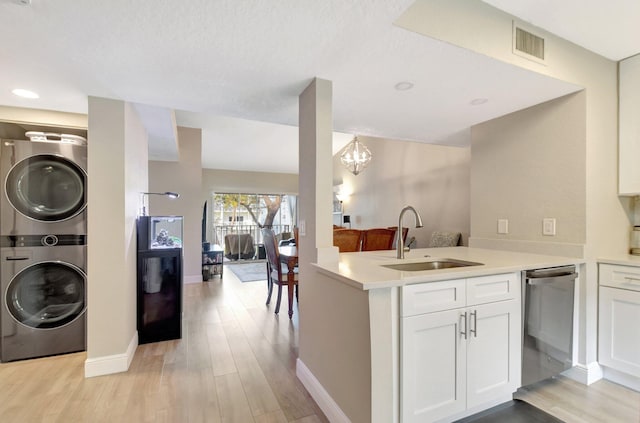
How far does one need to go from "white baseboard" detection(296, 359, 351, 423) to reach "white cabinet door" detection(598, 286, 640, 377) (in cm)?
198

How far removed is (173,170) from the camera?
210 inches

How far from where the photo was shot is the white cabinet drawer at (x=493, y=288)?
1.62 m

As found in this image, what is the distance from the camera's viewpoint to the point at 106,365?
218 centimetres

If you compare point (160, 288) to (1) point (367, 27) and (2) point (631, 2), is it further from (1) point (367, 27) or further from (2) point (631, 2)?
(2) point (631, 2)

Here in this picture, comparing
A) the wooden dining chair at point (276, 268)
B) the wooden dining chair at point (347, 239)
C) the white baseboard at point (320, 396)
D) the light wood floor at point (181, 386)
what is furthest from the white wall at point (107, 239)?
the wooden dining chair at point (347, 239)

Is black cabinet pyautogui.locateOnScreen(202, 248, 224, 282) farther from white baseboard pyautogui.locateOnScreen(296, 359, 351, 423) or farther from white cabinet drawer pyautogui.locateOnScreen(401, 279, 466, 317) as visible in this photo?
white cabinet drawer pyautogui.locateOnScreen(401, 279, 466, 317)

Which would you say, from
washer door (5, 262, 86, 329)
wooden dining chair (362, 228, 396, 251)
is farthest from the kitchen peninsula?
washer door (5, 262, 86, 329)

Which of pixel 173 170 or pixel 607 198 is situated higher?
pixel 173 170

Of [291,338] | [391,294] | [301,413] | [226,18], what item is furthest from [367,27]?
[291,338]

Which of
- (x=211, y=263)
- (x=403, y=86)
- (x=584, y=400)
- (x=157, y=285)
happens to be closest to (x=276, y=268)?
(x=157, y=285)

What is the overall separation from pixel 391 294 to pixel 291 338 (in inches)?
70.7

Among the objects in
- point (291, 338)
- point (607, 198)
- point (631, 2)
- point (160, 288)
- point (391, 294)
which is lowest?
point (291, 338)

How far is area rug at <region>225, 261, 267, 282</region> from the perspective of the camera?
576cm

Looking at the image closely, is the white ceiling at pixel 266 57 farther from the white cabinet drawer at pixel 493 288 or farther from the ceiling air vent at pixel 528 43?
the white cabinet drawer at pixel 493 288
